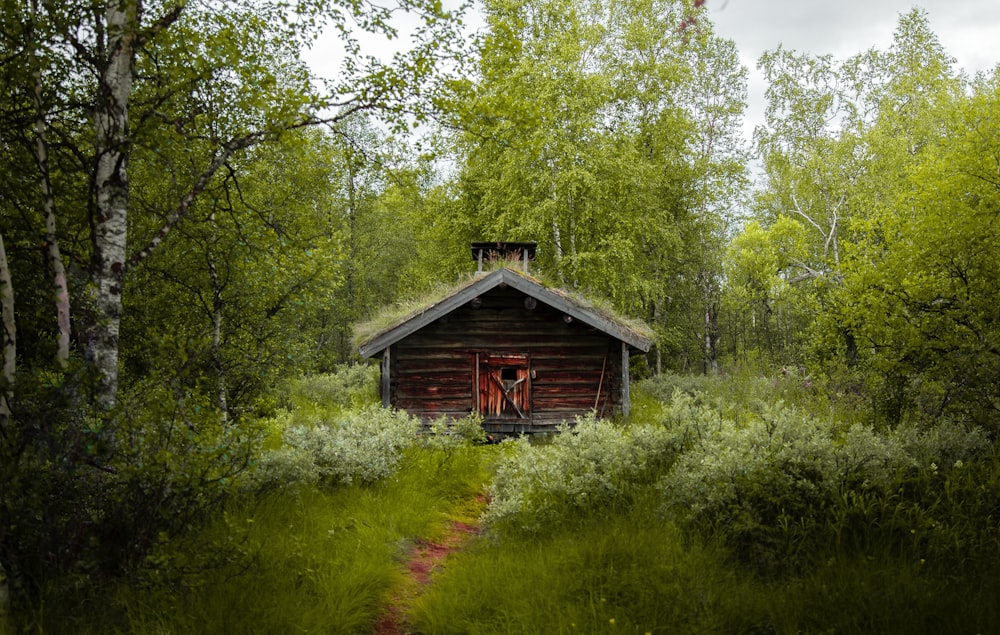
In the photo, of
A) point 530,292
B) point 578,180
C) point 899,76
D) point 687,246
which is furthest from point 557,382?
point 899,76

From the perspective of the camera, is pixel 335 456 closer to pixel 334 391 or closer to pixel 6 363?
pixel 6 363

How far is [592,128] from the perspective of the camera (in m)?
19.7

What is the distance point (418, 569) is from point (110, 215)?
418 cm

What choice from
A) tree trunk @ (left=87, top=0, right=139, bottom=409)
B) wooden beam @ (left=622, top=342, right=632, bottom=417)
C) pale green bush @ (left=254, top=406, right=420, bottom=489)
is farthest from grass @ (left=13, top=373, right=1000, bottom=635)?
wooden beam @ (left=622, top=342, right=632, bottom=417)

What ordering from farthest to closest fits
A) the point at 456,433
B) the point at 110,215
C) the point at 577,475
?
the point at 456,433
the point at 577,475
the point at 110,215

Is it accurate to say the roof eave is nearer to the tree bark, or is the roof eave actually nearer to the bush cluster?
the bush cluster

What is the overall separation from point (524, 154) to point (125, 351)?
43.9 ft

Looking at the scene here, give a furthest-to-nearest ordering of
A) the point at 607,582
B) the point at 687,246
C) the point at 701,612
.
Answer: the point at 687,246, the point at 607,582, the point at 701,612

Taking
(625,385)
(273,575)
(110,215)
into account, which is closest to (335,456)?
(273,575)

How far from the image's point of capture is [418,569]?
5723mm

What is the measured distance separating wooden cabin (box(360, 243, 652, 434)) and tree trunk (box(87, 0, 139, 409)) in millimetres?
8561

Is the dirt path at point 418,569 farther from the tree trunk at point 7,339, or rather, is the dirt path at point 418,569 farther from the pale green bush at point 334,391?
the pale green bush at point 334,391

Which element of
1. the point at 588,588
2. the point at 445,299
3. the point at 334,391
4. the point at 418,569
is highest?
the point at 445,299

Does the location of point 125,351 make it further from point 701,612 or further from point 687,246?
point 687,246
